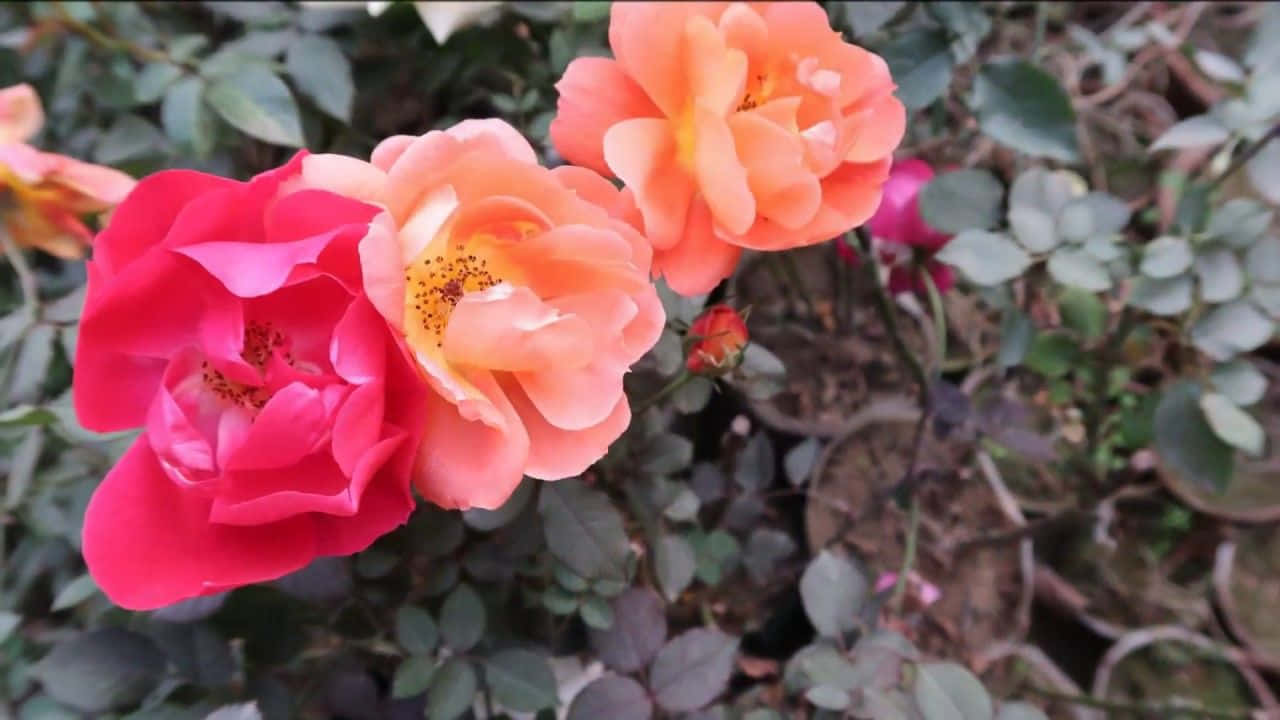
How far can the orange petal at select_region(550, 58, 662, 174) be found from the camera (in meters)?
0.35

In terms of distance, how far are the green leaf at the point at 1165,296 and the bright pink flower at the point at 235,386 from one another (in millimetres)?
541

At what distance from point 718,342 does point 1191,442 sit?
1.58 feet

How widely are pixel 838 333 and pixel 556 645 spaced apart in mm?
522

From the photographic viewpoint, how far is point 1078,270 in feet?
1.80

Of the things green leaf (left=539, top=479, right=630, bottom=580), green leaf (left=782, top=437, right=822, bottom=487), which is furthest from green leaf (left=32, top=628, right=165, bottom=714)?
green leaf (left=782, top=437, right=822, bottom=487)

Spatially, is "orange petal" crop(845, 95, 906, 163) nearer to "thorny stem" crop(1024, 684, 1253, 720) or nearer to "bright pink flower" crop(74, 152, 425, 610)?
"bright pink flower" crop(74, 152, 425, 610)

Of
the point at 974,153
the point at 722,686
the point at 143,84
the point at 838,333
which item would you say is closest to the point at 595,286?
the point at 722,686

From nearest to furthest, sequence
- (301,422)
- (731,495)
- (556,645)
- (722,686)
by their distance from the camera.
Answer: (301,422) → (722,686) → (556,645) → (731,495)

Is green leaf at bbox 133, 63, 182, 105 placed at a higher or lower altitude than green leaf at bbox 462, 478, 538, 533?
higher

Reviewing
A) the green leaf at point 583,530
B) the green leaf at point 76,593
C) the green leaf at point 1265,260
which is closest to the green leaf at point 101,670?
the green leaf at point 76,593

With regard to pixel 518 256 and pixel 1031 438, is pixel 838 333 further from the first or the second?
pixel 518 256

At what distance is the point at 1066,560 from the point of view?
3.19 ft

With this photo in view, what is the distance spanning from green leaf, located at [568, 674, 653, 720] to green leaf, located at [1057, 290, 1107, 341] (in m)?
0.50

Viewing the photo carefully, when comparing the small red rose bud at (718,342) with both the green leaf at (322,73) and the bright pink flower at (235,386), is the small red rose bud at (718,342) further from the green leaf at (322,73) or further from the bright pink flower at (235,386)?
the green leaf at (322,73)
